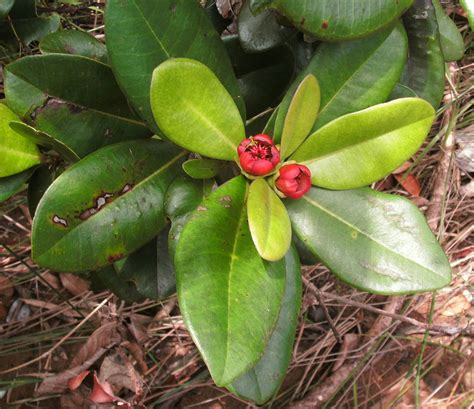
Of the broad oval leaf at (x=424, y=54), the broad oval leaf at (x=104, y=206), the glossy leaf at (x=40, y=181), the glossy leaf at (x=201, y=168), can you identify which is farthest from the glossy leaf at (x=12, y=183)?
the broad oval leaf at (x=424, y=54)

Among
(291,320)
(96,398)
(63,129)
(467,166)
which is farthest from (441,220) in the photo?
(63,129)

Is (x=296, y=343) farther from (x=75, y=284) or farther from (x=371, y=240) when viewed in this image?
(x=371, y=240)

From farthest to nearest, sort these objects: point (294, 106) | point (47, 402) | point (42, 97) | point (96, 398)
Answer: point (47, 402) < point (96, 398) < point (42, 97) < point (294, 106)

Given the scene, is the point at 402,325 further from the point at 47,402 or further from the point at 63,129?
the point at 63,129

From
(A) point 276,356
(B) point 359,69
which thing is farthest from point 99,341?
(B) point 359,69

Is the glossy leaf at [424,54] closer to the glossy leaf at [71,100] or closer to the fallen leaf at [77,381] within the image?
the glossy leaf at [71,100]

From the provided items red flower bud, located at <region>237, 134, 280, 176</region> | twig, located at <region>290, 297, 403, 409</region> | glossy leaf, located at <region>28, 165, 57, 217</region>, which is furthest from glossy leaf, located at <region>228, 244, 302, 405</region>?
twig, located at <region>290, 297, 403, 409</region>
